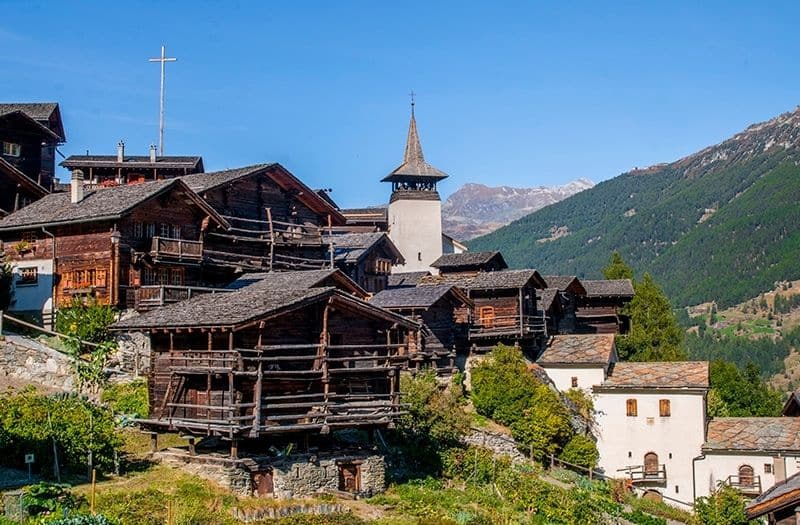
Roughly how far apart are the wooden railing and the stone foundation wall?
45.9ft

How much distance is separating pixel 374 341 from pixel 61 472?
1210cm

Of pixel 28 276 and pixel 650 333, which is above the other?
pixel 28 276

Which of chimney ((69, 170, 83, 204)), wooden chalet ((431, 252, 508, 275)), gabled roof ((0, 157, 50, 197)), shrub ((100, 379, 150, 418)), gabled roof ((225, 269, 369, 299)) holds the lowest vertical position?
shrub ((100, 379, 150, 418))

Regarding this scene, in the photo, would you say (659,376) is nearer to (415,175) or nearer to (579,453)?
(579,453)

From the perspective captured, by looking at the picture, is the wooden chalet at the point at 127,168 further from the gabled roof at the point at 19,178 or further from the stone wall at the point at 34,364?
the stone wall at the point at 34,364

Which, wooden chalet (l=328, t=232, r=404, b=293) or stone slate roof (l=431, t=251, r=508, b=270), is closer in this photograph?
wooden chalet (l=328, t=232, r=404, b=293)

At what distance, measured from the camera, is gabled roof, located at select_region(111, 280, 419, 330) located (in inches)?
1286

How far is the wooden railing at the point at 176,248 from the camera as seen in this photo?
4647cm

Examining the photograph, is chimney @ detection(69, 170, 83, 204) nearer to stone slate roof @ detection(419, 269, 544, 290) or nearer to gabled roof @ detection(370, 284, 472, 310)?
gabled roof @ detection(370, 284, 472, 310)

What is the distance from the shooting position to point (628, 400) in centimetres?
5562

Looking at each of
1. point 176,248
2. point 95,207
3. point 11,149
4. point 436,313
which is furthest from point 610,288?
point 11,149

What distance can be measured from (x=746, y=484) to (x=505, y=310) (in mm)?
16934

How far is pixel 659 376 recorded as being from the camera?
55.9m

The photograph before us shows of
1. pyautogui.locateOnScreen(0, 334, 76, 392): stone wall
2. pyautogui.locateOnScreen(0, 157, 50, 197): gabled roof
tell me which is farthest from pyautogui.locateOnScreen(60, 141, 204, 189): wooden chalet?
pyautogui.locateOnScreen(0, 334, 76, 392): stone wall
